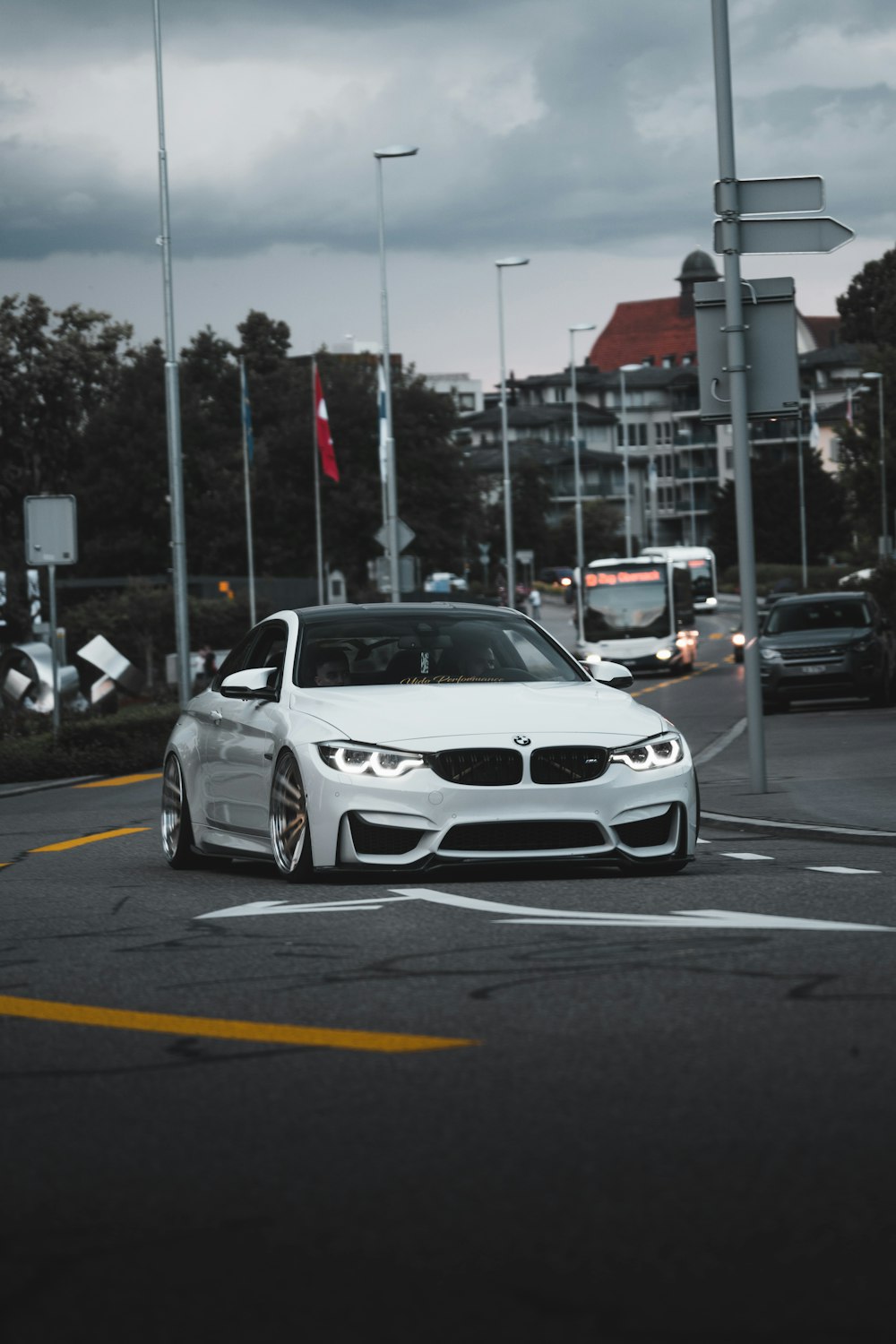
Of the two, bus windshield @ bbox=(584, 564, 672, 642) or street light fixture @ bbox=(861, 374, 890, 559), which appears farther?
street light fixture @ bbox=(861, 374, 890, 559)

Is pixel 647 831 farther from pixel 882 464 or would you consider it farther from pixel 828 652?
pixel 882 464

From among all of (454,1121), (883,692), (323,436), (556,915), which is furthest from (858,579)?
(454,1121)

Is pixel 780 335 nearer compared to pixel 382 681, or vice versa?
pixel 382 681

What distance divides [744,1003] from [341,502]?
8282 centimetres

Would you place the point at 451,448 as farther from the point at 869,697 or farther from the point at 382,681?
the point at 382,681

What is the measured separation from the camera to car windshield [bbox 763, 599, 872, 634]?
34.0m

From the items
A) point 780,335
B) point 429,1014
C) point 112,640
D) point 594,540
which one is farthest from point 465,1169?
point 594,540

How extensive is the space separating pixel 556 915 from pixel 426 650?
9.07ft

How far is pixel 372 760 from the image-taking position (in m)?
10.3

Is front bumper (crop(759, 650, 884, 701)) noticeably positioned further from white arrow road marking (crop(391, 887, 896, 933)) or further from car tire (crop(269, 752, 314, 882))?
white arrow road marking (crop(391, 887, 896, 933))

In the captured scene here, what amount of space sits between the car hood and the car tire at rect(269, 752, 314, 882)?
0.30 meters

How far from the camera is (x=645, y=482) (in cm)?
18625

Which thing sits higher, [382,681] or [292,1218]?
[382,681]

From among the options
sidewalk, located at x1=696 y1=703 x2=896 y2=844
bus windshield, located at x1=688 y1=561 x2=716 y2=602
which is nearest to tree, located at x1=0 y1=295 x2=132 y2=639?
bus windshield, located at x1=688 y1=561 x2=716 y2=602
